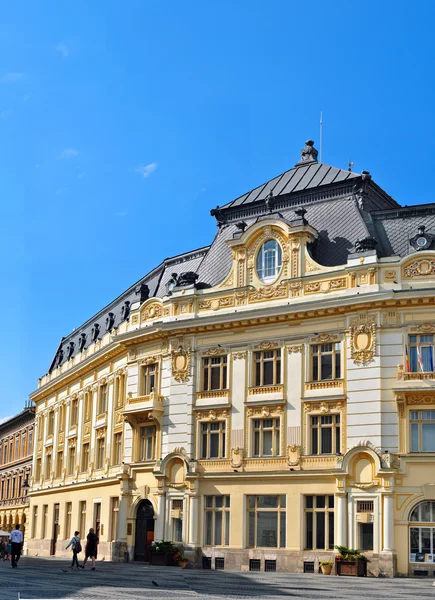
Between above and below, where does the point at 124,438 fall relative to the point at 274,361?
below

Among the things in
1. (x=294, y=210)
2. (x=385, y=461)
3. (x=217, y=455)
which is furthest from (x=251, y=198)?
(x=385, y=461)

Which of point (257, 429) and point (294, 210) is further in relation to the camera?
point (294, 210)

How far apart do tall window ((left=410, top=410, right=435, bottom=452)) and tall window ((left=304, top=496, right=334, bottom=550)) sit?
474 centimetres

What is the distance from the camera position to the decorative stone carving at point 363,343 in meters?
40.2

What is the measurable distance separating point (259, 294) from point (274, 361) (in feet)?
11.5

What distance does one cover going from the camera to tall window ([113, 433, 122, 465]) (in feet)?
167

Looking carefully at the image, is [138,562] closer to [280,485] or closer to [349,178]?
[280,485]

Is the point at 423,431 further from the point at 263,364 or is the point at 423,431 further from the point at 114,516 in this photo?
the point at 114,516

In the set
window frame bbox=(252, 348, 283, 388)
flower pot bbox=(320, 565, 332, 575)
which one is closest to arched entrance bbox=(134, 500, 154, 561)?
window frame bbox=(252, 348, 283, 388)

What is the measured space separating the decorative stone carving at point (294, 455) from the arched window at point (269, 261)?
337 inches

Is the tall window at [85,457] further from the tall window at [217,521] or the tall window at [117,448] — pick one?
the tall window at [217,521]

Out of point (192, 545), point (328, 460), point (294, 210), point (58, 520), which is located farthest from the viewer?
point (58, 520)

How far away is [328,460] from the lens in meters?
40.3

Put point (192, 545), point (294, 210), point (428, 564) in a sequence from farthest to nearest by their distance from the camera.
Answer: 1. point (294, 210)
2. point (192, 545)
3. point (428, 564)
